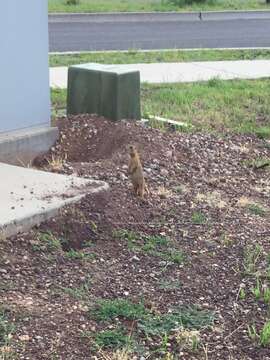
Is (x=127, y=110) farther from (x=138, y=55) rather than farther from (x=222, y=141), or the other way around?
(x=138, y=55)

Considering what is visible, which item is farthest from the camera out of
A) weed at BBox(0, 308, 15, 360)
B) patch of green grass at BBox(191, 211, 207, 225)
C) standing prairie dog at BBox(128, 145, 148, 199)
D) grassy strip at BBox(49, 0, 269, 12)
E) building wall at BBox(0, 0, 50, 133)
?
grassy strip at BBox(49, 0, 269, 12)

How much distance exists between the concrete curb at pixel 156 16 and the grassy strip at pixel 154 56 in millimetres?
6893

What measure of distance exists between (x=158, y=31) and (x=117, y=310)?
1489 cm

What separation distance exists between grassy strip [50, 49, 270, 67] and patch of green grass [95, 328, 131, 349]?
26.4 feet

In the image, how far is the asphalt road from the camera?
50.0 ft

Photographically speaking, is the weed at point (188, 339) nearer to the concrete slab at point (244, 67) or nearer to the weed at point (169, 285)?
the weed at point (169, 285)

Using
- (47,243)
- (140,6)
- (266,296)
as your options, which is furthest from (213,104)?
(140,6)

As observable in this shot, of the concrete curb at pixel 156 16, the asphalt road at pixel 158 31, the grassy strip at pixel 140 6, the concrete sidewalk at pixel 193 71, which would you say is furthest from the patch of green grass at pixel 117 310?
the grassy strip at pixel 140 6

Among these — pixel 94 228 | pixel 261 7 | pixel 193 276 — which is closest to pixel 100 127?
pixel 94 228

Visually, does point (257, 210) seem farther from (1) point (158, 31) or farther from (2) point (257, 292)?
(1) point (158, 31)

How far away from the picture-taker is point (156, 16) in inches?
824

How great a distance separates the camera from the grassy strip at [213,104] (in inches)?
297

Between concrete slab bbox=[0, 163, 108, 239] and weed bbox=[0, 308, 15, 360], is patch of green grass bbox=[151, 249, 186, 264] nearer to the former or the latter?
concrete slab bbox=[0, 163, 108, 239]

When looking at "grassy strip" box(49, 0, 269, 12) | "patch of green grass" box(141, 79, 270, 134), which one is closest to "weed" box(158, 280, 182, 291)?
"patch of green grass" box(141, 79, 270, 134)
